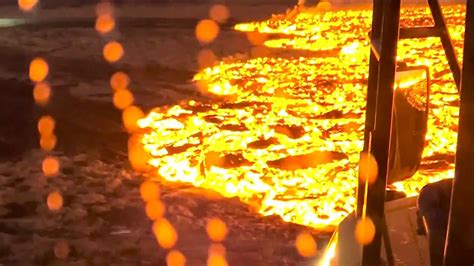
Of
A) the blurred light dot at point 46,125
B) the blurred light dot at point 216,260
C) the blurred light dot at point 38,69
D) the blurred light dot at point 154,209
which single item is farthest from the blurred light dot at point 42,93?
the blurred light dot at point 216,260

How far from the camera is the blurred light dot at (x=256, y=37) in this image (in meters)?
19.7

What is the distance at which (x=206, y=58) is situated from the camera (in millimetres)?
17125

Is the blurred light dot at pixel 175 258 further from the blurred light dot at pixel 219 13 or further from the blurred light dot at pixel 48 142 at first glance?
the blurred light dot at pixel 219 13

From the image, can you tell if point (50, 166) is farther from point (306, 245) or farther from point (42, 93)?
point (42, 93)

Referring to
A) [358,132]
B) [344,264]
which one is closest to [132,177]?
[358,132]

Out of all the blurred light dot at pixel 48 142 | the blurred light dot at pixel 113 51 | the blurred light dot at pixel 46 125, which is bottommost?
the blurred light dot at pixel 48 142

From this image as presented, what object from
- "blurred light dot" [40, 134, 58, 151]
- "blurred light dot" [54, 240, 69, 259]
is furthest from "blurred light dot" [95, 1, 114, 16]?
"blurred light dot" [54, 240, 69, 259]

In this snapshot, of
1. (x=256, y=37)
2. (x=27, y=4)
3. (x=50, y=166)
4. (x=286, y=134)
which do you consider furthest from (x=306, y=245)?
(x=27, y=4)

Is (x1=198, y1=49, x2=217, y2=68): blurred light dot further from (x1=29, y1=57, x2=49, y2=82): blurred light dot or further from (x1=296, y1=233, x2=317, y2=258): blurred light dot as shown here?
(x1=296, y1=233, x2=317, y2=258): blurred light dot

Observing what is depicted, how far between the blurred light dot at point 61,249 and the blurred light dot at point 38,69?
9165mm

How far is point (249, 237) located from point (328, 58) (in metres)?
11.3

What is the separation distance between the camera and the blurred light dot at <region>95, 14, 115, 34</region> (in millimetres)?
21602

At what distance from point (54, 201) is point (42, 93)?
6640 mm

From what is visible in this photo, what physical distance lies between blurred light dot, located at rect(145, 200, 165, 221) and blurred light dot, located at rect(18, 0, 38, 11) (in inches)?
820
